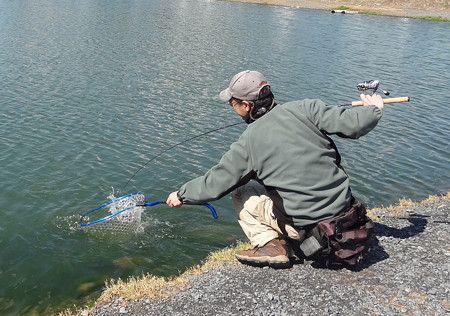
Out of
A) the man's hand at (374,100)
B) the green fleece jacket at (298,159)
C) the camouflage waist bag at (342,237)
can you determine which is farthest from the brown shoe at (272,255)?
the man's hand at (374,100)

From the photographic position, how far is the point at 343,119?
648 cm

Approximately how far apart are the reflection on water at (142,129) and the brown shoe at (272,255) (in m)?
2.98

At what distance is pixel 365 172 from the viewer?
17.0 meters

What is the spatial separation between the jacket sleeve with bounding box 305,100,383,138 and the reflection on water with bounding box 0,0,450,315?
5.41 m

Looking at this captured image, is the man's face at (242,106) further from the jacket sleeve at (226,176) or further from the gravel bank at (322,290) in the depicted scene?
the gravel bank at (322,290)

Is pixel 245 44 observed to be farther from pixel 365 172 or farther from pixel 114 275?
pixel 114 275

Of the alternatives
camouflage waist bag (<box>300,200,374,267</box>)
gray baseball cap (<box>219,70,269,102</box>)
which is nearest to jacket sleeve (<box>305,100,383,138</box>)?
gray baseball cap (<box>219,70,269,102</box>)

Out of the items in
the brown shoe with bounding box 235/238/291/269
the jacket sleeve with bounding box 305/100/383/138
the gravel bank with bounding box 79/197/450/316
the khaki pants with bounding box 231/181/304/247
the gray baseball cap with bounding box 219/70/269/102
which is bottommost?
the gravel bank with bounding box 79/197/450/316

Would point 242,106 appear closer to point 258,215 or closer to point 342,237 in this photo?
point 258,215

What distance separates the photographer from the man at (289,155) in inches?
258

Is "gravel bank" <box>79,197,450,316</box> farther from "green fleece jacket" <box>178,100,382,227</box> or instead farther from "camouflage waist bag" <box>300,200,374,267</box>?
"green fleece jacket" <box>178,100,382,227</box>

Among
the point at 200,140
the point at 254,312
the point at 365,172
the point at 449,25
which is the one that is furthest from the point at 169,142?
the point at 449,25

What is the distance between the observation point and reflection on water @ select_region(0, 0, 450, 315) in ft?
35.8

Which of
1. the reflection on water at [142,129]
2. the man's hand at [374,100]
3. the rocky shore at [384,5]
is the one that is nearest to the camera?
the man's hand at [374,100]
